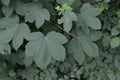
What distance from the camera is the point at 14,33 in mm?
2154

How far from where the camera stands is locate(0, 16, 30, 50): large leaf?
2.14 m

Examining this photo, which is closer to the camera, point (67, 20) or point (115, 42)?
point (67, 20)

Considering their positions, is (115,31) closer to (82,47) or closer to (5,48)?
(82,47)

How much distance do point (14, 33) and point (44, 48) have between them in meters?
0.24

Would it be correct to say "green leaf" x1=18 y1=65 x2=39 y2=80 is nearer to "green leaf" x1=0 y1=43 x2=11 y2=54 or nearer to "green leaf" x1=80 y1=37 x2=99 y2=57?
"green leaf" x1=0 y1=43 x2=11 y2=54

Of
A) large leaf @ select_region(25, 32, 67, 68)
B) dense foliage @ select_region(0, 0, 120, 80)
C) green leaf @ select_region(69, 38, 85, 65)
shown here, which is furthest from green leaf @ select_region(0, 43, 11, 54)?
green leaf @ select_region(69, 38, 85, 65)

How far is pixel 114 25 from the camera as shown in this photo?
8.73 ft

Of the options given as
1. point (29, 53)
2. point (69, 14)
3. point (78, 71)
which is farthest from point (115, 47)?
point (29, 53)

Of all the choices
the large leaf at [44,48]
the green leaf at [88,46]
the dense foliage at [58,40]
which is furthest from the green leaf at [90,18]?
the large leaf at [44,48]

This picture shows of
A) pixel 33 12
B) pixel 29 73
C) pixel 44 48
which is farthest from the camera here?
pixel 29 73

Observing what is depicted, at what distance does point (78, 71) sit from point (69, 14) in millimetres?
607

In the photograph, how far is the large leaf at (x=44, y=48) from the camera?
6.91 feet

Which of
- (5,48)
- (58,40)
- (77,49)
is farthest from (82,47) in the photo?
(5,48)

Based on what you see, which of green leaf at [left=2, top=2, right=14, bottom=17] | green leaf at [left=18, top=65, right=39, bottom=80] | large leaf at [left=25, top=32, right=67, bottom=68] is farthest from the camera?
green leaf at [left=18, top=65, right=39, bottom=80]
